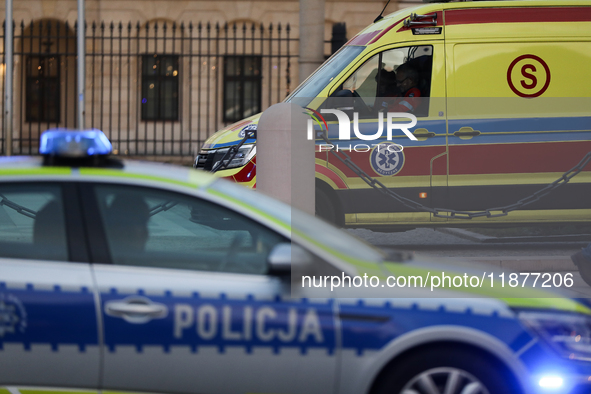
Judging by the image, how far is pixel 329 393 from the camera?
9.64 feet

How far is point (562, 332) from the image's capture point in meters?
3.07

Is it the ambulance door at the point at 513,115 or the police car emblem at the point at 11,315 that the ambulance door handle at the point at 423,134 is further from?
the police car emblem at the point at 11,315

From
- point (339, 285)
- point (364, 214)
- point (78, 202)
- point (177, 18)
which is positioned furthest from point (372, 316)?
point (177, 18)

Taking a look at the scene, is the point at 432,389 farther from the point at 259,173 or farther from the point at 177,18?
the point at 177,18

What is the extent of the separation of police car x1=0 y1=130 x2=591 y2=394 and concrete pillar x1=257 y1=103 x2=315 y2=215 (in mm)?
3181

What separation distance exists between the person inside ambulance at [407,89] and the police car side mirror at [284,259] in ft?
15.8

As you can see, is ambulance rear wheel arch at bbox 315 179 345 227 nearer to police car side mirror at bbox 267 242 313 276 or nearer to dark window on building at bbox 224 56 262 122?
police car side mirror at bbox 267 242 313 276

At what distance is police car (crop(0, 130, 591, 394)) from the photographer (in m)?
2.93

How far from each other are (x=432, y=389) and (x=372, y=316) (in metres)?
0.37

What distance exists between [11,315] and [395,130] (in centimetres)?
520

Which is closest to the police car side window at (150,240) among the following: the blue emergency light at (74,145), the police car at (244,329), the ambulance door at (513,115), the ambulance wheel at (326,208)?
the police car at (244,329)

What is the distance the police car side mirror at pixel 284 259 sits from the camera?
9.68ft

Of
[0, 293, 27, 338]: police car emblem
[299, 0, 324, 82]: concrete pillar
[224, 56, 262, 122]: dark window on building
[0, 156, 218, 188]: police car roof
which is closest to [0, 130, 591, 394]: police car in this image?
[0, 293, 27, 338]: police car emblem

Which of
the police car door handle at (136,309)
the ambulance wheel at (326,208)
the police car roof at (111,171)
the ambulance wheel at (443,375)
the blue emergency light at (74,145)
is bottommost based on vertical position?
the ambulance wheel at (443,375)
